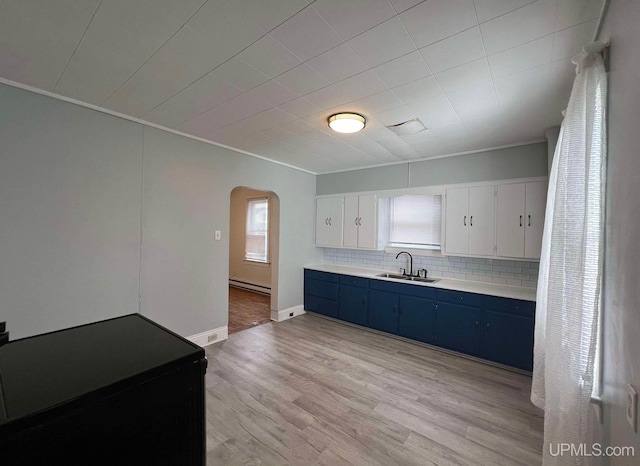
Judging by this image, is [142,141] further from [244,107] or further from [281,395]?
[281,395]

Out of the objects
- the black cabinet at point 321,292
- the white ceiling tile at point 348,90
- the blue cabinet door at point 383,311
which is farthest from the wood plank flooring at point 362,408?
the white ceiling tile at point 348,90

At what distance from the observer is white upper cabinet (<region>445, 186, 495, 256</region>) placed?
3.49 metres

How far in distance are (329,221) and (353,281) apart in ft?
4.02

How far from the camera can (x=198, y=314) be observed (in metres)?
3.45

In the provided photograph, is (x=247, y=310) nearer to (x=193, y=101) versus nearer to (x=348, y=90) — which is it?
(x=193, y=101)

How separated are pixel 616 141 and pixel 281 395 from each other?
2784 mm

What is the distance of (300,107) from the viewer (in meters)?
2.49

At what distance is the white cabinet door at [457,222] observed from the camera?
12.0 ft

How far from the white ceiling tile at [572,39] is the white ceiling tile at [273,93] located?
5.64ft

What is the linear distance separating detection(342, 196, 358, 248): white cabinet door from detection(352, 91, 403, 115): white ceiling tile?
2250 millimetres

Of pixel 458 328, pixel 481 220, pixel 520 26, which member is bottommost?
pixel 458 328

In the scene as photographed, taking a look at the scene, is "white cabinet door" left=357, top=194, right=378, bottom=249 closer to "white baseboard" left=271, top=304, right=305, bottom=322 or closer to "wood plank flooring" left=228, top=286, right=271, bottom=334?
"white baseboard" left=271, top=304, right=305, bottom=322

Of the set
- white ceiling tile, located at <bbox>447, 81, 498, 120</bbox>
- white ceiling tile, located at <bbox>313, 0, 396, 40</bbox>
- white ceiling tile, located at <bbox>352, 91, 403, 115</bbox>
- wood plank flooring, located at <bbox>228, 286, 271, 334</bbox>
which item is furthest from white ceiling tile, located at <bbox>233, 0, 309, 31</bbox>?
wood plank flooring, located at <bbox>228, 286, 271, 334</bbox>

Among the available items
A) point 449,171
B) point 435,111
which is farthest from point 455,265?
point 435,111
